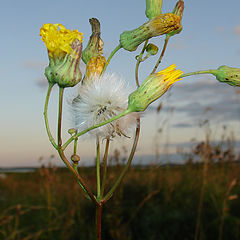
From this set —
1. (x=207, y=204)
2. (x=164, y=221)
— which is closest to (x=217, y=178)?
(x=207, y=204)

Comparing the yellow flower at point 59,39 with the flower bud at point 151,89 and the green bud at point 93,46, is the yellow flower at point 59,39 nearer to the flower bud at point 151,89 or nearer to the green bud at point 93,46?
the green bud at point 93,46

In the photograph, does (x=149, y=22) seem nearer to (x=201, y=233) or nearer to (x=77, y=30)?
(x=77, y=30)

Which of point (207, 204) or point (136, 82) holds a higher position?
point (136, 82)

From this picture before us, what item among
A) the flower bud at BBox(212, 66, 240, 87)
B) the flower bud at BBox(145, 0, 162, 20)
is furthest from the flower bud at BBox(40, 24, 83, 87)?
the flower bud at BBox(212, 66, 240, 87)

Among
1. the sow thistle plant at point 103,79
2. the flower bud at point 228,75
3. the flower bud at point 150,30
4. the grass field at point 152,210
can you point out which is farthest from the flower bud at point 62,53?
the grass field at point 152,210

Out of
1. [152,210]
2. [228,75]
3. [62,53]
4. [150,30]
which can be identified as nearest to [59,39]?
[62,53]

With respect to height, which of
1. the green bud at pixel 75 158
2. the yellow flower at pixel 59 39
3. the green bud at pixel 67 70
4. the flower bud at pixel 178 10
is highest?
the flower bud at pixel 178 10
